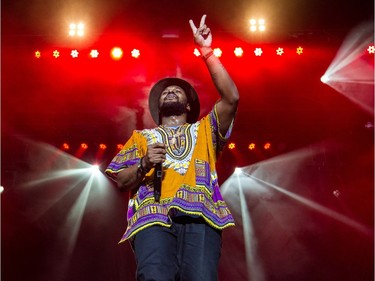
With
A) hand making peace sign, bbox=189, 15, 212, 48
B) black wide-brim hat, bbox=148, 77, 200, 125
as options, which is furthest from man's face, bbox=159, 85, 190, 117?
hand making peace sign, bbox=189, 15, 212, 48

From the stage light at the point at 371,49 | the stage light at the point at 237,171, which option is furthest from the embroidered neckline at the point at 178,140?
the stage light at the point at 237,171

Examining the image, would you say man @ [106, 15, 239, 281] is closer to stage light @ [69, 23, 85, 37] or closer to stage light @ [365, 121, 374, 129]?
stage light @ [69, 23, 85, 37]

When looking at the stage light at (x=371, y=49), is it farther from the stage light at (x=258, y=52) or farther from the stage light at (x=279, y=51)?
the stage light at (x=258, y=52)

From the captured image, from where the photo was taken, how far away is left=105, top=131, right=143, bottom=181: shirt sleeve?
268 cm

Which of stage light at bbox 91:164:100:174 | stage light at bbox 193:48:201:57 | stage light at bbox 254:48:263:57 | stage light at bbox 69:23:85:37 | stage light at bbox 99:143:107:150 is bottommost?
stage light at bbox 91:164:100:174

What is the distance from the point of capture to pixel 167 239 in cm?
226

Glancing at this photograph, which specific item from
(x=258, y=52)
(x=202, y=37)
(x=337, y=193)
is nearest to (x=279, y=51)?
(x=258, y=52)

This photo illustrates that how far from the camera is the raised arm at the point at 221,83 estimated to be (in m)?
2.65

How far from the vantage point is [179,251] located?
2.28 m

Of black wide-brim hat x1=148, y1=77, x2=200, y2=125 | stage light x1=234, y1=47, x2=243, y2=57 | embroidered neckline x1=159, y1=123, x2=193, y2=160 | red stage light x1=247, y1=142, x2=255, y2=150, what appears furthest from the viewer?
red stage light x1=247, y1=142, x2=255, y2=150

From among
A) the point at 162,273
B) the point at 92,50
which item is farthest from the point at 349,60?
the point at 162,273

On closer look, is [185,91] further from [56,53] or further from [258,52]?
[56,53]

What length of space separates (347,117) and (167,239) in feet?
17.4

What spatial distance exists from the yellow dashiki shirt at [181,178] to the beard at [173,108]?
132mm
